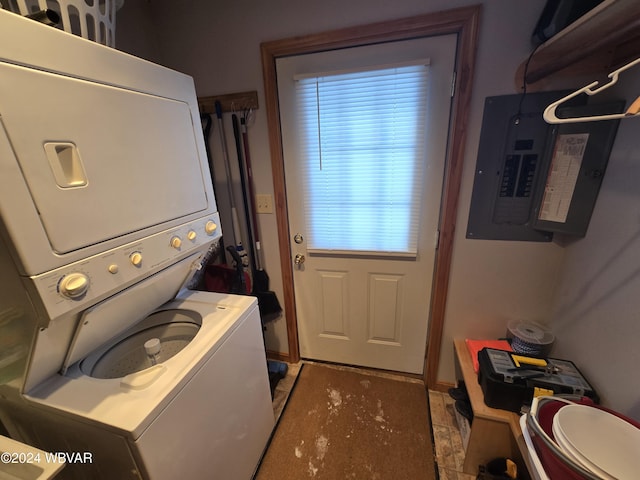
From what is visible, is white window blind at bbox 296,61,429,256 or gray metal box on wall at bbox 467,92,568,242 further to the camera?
white window blind at bbox 296,61,429,256

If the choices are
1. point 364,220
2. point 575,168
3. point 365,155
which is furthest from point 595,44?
point 364,220

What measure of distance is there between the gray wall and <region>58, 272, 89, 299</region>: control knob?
1136 mm

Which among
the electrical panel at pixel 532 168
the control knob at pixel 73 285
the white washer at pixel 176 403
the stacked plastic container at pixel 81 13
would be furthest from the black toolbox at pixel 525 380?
the stacked plastic container at pixel 81 13

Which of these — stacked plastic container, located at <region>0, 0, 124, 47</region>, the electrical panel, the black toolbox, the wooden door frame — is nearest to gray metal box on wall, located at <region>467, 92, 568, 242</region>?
the electrical panel

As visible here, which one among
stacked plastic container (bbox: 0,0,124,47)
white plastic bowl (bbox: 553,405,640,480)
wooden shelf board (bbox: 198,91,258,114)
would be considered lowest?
white plastic bowl (bbox: 553,405,640,480)

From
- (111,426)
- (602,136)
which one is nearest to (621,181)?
(602,136)

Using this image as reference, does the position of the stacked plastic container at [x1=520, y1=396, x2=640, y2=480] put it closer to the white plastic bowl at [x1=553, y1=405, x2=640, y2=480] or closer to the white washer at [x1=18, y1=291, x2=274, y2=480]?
the white plastic bowl at [x1=553, y1=405, x2=640, y2=480]

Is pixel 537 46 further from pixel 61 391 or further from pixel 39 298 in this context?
pixel 61 391

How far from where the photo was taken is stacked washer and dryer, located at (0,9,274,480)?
56 cm

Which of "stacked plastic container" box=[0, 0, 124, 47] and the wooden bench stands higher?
"stacked plastic container" box=[0, 0, 124, 47]

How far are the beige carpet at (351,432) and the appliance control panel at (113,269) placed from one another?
1.22m

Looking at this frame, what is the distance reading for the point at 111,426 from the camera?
667mm

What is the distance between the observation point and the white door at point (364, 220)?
135 cm

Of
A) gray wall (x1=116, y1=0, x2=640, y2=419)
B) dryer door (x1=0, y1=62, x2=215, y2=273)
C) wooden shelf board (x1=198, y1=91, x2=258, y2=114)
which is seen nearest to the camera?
dryer door (x1=0, y1=62, x2=215, y2=273)
